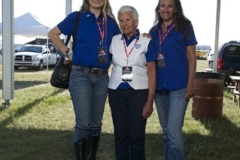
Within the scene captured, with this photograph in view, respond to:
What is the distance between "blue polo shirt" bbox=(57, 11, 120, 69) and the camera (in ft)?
11.0

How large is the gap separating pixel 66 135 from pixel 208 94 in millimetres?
2798

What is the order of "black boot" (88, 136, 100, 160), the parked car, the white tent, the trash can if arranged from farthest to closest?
the white tent → the parked car → the trash can → "black boot" (88, 136, 100, 160)

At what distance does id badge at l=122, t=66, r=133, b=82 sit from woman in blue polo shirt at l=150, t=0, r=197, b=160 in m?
0.26

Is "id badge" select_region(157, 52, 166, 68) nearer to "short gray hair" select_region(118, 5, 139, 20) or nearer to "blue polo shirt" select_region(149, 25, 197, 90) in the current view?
"blue polo shirt" select_region(149, 25, 197, 90)

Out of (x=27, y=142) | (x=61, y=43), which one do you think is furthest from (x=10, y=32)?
(x=61, y=43)

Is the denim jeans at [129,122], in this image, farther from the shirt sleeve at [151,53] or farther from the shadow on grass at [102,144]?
the shadow on grass at [102,144]

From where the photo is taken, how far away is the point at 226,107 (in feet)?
30.5

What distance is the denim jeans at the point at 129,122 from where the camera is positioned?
3352 millimetres

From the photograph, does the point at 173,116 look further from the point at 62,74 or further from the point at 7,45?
the point at 7,45

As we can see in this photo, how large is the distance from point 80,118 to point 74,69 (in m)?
0.46

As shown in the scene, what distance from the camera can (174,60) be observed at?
3.27 metres

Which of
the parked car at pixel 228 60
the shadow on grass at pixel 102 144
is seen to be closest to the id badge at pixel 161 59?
the shadow on grass at pixel 102 144

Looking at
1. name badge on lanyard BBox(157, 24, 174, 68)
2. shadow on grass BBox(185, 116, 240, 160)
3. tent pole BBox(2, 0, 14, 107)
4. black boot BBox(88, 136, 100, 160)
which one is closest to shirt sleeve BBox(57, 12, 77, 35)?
name badge on lanyard BBox(157, 24, 174, 68)

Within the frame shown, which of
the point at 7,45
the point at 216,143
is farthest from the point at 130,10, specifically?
the point at 7,45
